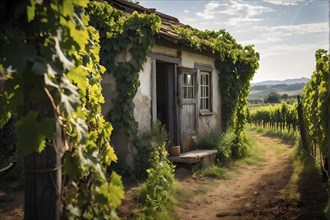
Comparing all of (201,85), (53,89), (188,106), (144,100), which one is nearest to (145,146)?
(144,100)

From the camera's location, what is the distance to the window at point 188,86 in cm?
842

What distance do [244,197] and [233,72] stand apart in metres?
5.29

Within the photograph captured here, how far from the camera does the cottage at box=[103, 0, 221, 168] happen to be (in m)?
6.62

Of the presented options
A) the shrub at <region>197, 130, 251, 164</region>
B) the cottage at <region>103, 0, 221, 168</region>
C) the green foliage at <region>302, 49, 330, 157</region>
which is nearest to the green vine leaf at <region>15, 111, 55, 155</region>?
the green foliage at <region>302, 49, 330, 157</region>

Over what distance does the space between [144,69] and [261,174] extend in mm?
3922

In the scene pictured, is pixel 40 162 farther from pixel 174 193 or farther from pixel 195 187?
pixel 195 187

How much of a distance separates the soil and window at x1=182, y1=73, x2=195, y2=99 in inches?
88.2

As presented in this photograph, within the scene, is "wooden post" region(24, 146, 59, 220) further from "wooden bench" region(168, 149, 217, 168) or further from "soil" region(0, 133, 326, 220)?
"wooden bench" region(168, 149, 217, 168)

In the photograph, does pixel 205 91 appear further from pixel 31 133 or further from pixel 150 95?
pixel 31 133

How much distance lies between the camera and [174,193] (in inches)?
212

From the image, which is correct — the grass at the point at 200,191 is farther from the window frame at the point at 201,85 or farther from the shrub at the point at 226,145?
the window frame at the point at 201,85

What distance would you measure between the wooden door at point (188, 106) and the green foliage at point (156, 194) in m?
2.96

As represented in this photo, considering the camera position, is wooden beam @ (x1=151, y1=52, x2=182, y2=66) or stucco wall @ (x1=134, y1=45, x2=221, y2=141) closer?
stucco wall @ (x1=134, y1=45, x2=221, y2=141)

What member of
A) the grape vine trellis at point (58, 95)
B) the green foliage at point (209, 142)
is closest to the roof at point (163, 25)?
the green foliage at point (209, 142)
